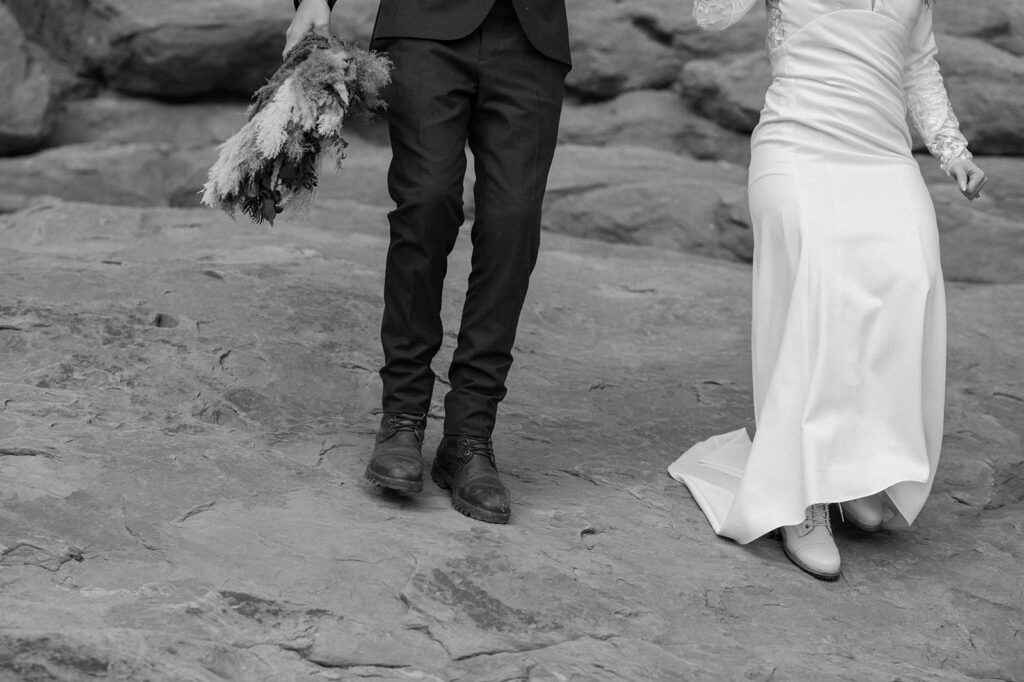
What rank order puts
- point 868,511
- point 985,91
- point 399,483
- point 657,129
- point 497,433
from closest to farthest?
1. point 399,483
2. point 868,511
3. point 497,433
4. point 985,91
5. point 657,129

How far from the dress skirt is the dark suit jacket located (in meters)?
0.71

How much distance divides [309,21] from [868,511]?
81.7 inches

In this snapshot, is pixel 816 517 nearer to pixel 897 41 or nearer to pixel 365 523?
pixel 365 523

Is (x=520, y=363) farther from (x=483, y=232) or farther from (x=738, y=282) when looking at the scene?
(x=738, y=282)

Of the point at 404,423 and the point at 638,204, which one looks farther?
the point at 638,204

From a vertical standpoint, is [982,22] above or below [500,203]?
above

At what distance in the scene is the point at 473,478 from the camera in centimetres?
320

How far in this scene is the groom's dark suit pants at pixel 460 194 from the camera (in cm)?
315

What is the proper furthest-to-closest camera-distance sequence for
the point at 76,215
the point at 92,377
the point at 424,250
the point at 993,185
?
the point at 993,185, the point at 76,215, the point at 92,377, the point at 424,250

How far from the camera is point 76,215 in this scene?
6234 mm

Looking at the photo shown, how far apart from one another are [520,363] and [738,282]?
203 cm

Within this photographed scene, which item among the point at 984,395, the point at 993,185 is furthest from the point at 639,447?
the point at 993,185

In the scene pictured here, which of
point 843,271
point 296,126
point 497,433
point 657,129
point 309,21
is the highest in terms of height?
point 309,21

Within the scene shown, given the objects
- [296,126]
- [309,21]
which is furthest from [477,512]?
[309,21]
